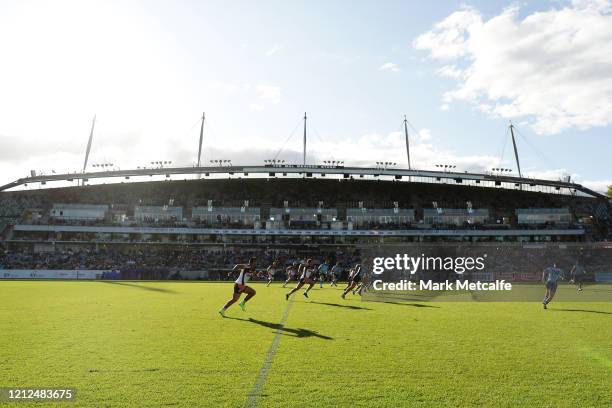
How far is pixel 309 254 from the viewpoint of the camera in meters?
70.7

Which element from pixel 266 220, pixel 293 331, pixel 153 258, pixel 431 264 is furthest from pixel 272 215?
pixel 293 331

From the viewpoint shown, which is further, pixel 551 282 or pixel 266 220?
pixel 266 220

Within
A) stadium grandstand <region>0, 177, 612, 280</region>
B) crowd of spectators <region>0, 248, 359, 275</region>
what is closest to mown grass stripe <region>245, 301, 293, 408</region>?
crowd of spectators <region>0, 248, 359, 275</region>

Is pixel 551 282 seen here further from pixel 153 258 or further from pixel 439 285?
pixel 153 258

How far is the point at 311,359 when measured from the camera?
9773 millimetres

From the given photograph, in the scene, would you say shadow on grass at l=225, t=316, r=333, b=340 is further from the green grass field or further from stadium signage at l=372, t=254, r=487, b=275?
stadium signage at l=372, t=254, r=487, b=275

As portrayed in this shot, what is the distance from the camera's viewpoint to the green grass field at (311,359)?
23.8 feet

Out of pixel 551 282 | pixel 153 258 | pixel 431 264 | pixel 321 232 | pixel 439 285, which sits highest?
pixel 321 232

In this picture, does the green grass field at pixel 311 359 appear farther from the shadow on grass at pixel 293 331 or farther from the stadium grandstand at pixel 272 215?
the stadium grandstand at pixel 272 215

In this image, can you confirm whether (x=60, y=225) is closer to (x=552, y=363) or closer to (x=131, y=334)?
(x=131, y=334)

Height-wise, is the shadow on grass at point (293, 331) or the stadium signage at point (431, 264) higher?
the stadium signage at point (431, 264)

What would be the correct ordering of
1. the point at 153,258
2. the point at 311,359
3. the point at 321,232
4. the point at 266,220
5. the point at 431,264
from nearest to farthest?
1. the point at 311,359
2. the point at 431,264
3. the point at 153,258
4. the point at 321,232
5. the point at 266,220

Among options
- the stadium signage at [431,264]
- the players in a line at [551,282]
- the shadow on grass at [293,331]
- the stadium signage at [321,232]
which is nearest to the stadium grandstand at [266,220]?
the stadium signage at [321,232]

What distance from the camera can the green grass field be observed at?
23.8ft
